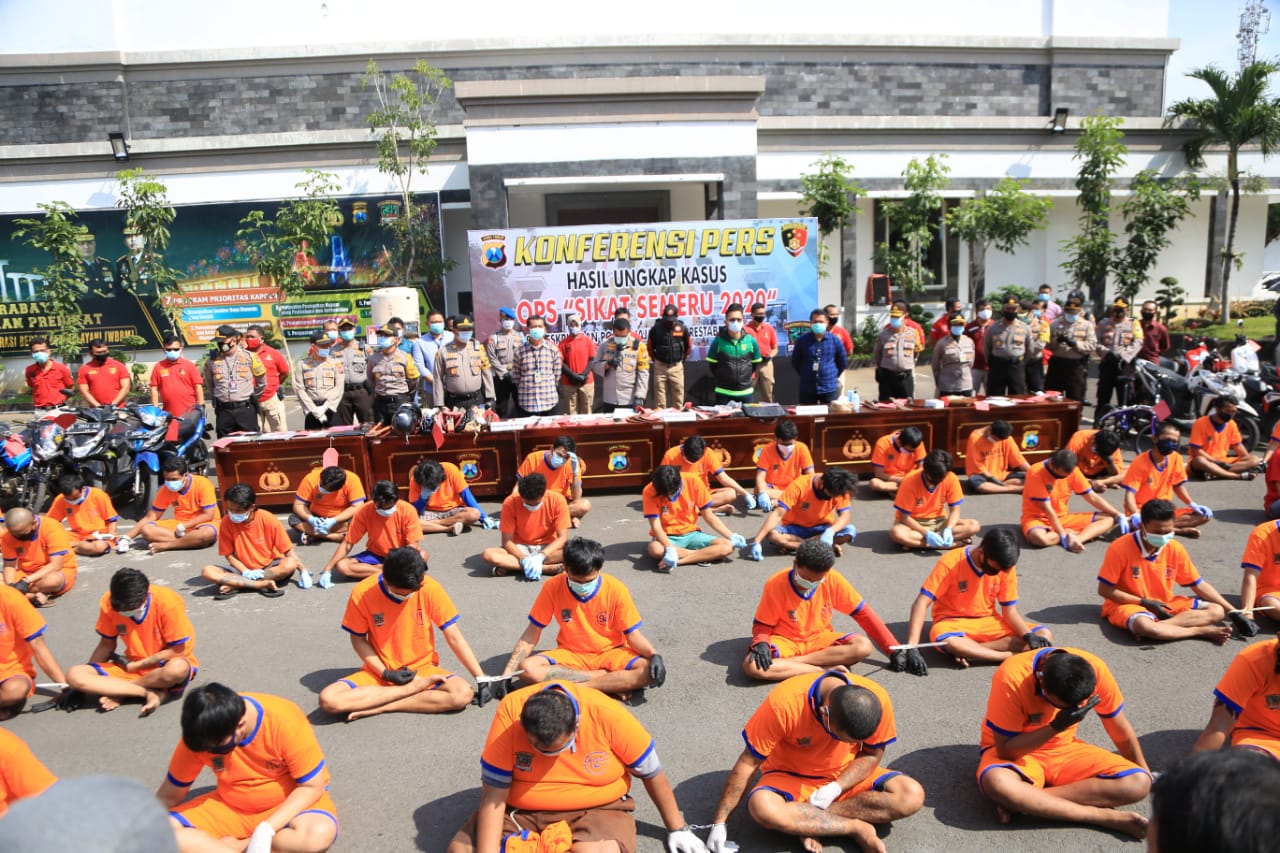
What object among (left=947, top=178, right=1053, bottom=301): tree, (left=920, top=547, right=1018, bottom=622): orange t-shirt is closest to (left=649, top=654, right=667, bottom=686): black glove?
(left=920, top=547, right=1018, bottom=622): orange t-shirt

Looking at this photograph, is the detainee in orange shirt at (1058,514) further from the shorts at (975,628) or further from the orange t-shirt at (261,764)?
the orange t-shirt at (261,764)

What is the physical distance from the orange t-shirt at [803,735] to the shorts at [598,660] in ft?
5.00

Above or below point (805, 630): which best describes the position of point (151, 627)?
above

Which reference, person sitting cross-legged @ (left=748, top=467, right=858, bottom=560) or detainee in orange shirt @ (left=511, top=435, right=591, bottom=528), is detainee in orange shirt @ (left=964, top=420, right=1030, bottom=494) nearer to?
person sitting cross-legged @ (left=748, top=467, right=858, bottom=560)

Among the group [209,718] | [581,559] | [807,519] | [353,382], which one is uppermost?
[353,382]

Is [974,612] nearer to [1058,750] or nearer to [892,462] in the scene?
[1058,750]

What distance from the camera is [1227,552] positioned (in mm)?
8211

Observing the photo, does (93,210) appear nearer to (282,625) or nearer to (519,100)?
(519,100)

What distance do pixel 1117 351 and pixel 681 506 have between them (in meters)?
8.07

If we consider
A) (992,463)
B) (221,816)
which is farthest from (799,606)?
(992,463)

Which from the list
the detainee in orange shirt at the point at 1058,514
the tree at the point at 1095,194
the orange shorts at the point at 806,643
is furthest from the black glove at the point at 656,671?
the tree at the point at 1095,194

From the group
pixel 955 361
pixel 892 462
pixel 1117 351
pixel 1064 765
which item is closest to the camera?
pixel 1064 765

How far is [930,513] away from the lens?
27.8ft

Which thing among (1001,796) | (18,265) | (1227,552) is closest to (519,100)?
(18,265)
